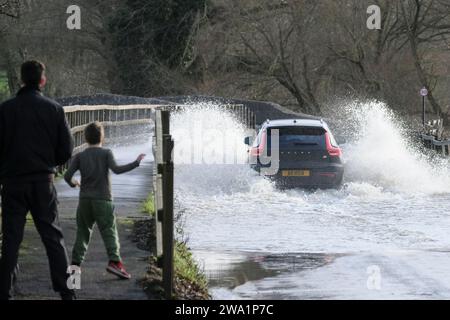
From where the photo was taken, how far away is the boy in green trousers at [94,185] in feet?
35.3

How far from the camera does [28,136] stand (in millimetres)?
9469

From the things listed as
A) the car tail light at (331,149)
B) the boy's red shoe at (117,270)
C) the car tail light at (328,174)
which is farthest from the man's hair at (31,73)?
the car tail light at (331,149)

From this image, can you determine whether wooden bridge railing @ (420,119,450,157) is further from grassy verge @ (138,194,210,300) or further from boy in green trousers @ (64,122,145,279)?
boy in green trousers @ (64,122,145,279)

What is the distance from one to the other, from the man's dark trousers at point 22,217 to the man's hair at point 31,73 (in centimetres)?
77

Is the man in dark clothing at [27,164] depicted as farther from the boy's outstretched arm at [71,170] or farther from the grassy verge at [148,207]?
the grassy verge at [148,207]

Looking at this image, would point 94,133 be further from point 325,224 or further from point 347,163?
point 347,163

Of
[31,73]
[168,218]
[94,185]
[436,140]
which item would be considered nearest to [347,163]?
[436,140]

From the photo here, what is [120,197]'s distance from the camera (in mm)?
18812

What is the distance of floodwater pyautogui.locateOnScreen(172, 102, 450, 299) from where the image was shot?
13.1 m

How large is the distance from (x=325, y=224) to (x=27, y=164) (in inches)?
457

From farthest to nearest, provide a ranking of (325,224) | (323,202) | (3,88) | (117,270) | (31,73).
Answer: (3,88), (323,202), (325,224), (117,270), (31,73)

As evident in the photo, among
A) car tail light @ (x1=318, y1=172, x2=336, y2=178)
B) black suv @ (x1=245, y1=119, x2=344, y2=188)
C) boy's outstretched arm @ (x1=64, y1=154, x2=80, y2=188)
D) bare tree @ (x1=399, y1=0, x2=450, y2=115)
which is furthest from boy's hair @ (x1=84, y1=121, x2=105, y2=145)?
bare tree @ (x1=399, y1=0, x2=450, y2=115)
